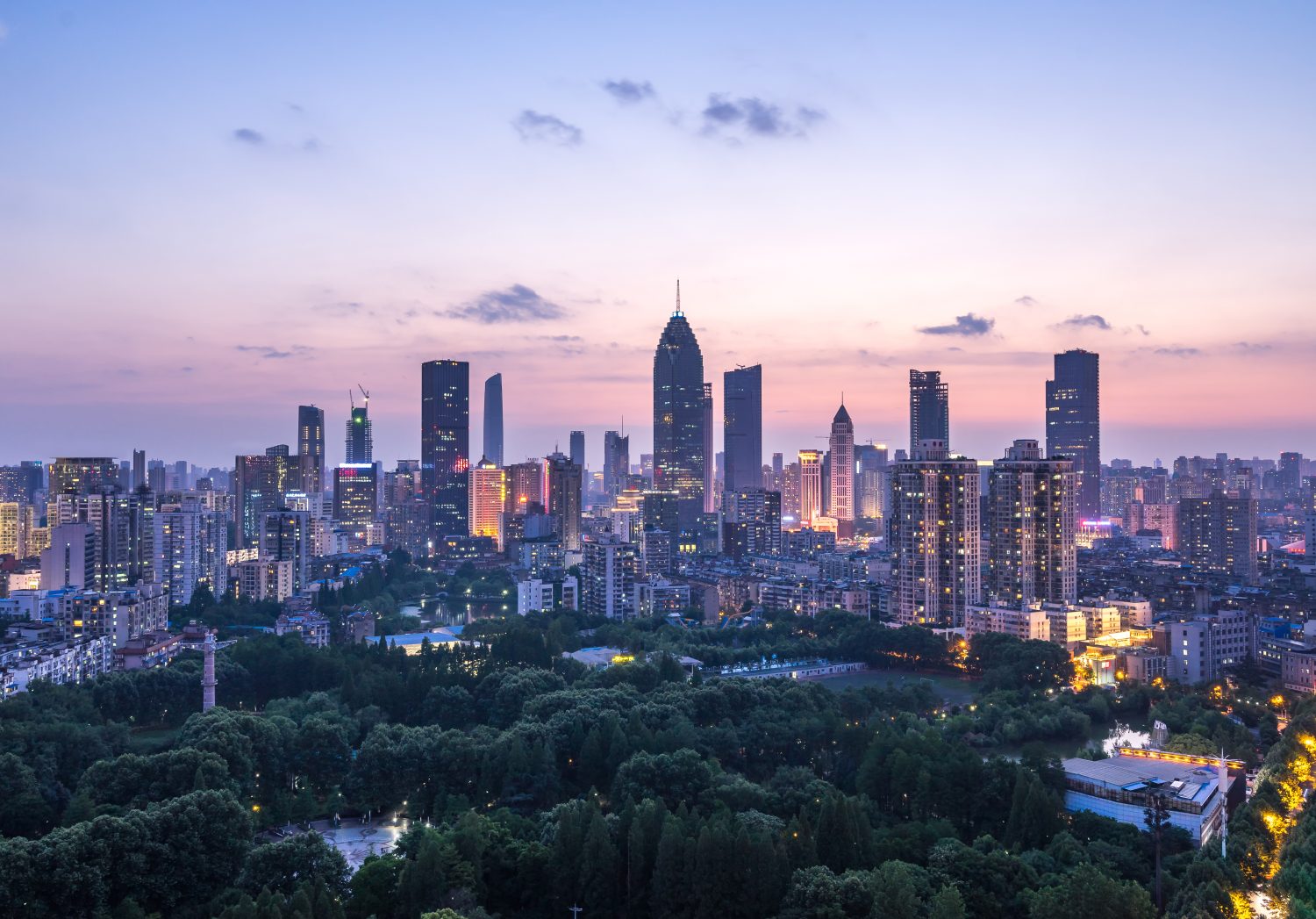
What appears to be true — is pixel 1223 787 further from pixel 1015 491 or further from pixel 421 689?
pixel 1015 491

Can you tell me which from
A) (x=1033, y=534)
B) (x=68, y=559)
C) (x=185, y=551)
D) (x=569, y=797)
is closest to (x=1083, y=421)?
(x=1033, y=534)

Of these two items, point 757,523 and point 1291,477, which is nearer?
point 757,523

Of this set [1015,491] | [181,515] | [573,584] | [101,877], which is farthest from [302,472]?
[101,877]

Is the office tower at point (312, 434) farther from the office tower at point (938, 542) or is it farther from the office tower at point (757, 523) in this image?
the office tower at point (938, 542)

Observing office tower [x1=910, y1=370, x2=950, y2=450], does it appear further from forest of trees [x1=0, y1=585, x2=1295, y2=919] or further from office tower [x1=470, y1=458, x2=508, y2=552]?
forest of trees [x1=0, y1=585, x2=1295, y2=919]

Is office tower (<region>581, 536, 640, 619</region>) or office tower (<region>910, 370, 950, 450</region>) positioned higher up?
office tower (<region>910, 370, 950, 450</region>)

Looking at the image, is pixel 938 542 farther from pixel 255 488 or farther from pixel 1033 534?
pixel 255 488

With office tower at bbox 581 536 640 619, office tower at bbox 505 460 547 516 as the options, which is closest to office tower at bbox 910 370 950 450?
office tower at bbox 505 460 547 516

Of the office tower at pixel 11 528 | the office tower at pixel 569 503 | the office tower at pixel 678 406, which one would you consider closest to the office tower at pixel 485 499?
the office tower at pixel 678 406
